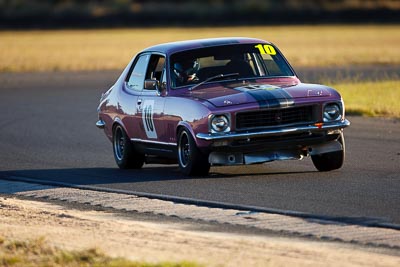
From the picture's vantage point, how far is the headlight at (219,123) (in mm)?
12828

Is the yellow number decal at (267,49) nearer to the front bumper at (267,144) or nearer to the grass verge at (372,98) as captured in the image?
the front bumper at (267,144)

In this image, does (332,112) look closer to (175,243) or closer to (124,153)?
(124,153)

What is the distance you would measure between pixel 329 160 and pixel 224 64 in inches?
66.7

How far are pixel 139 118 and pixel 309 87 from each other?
89.5 inches

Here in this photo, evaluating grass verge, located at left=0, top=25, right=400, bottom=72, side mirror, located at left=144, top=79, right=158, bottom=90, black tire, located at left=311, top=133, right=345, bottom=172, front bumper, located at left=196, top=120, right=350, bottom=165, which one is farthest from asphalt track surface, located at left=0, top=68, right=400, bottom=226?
grass verge, located at left=0, top=25, right=400, bottom=72

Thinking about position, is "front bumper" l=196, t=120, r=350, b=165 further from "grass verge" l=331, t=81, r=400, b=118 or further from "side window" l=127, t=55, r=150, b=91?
"grass verge" l=331, t=81, r=400, b=118

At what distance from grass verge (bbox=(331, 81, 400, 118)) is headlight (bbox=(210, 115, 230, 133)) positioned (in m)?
9.02

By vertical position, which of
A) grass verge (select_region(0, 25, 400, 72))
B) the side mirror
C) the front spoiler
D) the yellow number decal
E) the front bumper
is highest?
the yellow number decal

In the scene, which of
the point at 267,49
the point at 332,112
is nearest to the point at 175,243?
the point at 332,112

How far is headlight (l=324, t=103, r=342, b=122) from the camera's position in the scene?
43.2 ft

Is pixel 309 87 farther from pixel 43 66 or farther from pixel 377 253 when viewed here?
pixel 43 66

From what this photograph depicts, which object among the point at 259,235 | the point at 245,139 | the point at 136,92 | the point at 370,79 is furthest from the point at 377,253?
the point at 370,79

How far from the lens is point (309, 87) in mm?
13438

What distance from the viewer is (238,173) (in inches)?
545
